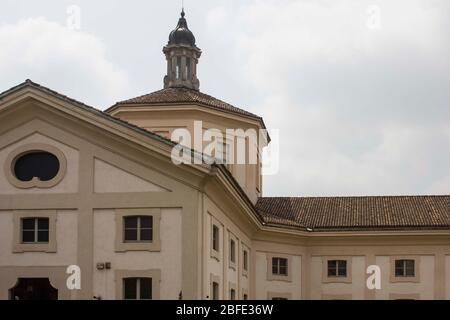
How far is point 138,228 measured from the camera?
31938 millimetres

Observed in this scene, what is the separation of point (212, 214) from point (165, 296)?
417cm

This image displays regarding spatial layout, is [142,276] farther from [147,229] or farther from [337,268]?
[337,268]

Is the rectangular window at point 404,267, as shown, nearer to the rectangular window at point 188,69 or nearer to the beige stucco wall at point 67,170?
the rectangular window at point 188,69

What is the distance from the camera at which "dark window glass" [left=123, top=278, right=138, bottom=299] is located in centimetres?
3162

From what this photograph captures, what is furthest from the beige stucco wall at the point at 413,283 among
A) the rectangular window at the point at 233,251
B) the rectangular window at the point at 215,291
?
the rectangular window at the point at 215,291

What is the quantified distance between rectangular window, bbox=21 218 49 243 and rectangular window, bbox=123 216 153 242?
10.1ft

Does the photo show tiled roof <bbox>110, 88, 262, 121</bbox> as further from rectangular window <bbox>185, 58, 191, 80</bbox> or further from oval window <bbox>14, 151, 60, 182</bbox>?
oval window <bbox>14, 151, 60, 182</bbox>

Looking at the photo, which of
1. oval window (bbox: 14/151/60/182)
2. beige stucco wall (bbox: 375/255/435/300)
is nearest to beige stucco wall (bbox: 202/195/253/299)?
oval window (bbox: 14/151/60/182)

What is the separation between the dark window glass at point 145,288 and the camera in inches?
1244

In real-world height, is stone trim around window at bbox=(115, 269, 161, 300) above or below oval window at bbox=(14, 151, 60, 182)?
below

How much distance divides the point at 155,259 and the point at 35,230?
4.81 meters

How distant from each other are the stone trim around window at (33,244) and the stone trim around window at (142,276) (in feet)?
9.09
